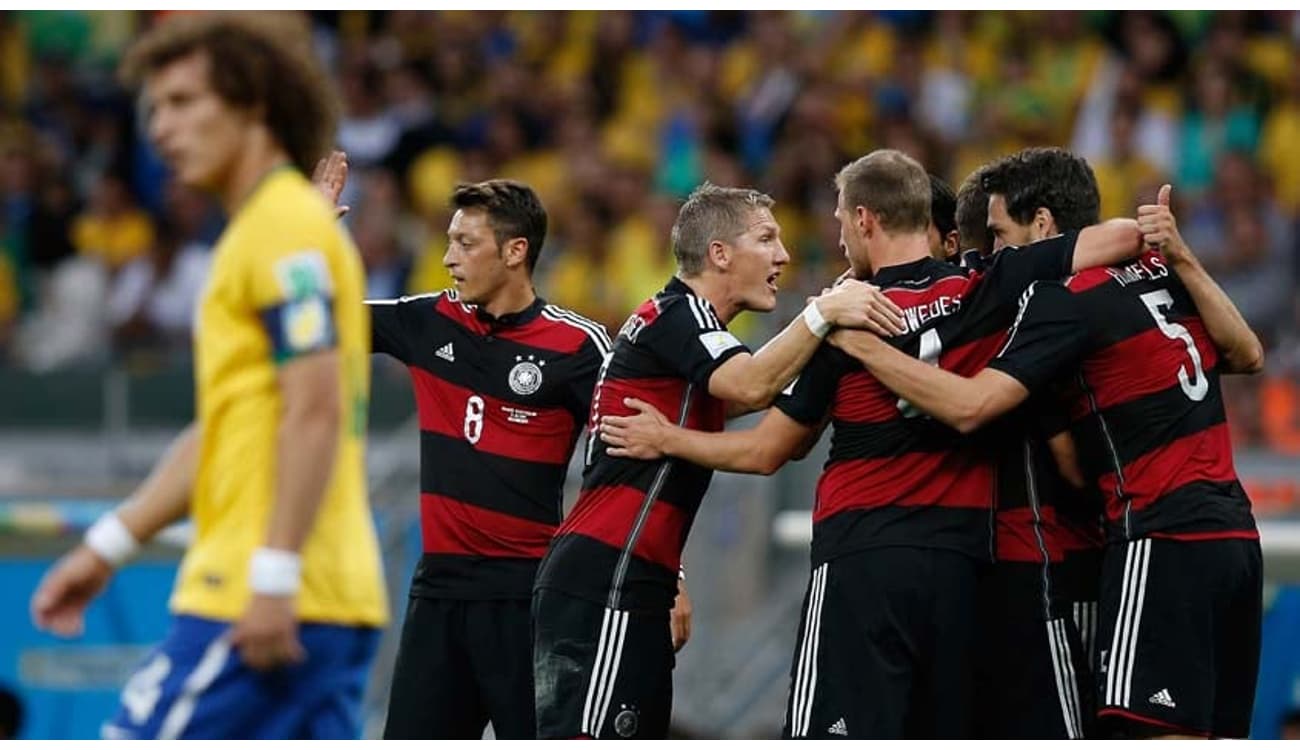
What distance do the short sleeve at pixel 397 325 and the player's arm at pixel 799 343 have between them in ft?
4.98

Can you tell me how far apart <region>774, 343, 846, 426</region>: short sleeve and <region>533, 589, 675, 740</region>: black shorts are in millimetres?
794

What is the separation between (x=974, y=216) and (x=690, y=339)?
1197 mm

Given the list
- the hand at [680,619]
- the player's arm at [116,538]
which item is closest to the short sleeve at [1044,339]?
the hand at [680,619]

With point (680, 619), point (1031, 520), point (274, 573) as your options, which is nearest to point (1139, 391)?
point (1031, 520)

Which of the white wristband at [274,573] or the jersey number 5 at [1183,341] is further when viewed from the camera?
the jersey number 5 at [1183,341]

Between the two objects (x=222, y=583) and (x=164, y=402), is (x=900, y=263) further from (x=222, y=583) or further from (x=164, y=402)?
(x=164, y=402)

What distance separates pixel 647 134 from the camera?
16078mm

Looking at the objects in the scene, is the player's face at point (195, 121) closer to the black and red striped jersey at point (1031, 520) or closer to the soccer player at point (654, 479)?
the soccer player at point (654, 479)

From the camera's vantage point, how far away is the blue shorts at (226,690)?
192 inches

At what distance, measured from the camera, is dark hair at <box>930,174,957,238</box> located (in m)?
7.86

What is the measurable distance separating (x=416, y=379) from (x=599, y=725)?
5.51 feet

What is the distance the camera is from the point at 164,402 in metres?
13.0

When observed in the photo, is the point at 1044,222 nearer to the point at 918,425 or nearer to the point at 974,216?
the point at 974,216

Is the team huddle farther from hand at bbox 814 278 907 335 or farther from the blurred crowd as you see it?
the blurred crowd
